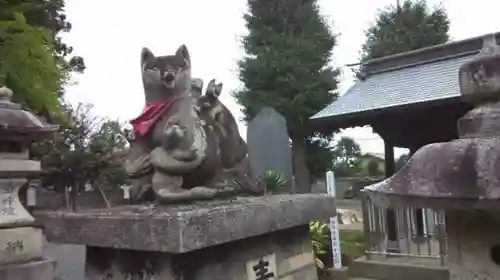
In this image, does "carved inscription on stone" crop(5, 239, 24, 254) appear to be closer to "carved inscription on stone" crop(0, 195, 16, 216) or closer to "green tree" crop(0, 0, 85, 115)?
"carved inscription on stone" crop(0, 195, 16, 216)

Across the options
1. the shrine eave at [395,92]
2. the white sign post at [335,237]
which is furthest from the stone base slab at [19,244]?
the shrine eave at [395,92]

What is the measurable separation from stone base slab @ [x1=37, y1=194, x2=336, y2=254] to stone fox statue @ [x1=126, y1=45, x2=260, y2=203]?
0.16 m

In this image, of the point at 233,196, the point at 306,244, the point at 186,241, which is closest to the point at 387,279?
the point at 306,244

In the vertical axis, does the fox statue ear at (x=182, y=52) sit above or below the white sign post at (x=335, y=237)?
above

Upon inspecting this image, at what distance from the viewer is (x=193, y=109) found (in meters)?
3.40

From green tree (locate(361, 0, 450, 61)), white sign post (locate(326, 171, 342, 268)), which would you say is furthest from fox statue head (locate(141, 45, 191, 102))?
green tree (locate(361, 0, 450, 61))

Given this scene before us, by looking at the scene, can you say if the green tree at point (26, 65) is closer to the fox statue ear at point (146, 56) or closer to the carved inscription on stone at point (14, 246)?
the carved inscription on stone at point (14, 246)

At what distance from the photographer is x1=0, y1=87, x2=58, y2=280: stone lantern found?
5.39 m

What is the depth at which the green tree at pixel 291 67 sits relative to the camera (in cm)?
1625

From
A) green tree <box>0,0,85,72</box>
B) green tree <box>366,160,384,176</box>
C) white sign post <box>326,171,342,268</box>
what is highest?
green tree <box>0,0,85,72</box>

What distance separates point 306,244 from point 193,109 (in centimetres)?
158

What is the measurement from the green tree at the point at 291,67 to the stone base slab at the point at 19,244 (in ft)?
36.4

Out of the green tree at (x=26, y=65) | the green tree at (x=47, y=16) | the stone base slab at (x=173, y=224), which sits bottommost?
the stone base slab at (x=173, y=224)

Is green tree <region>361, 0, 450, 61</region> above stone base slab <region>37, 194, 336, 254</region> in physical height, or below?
above
